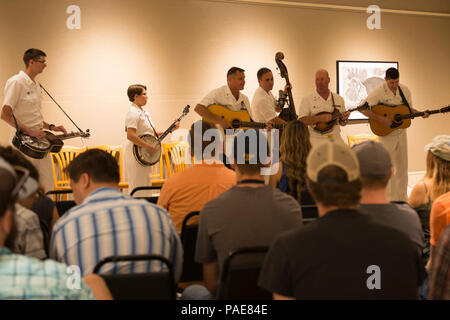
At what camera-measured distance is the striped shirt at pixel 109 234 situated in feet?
5.93

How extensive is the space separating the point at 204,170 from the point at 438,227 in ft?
4.06

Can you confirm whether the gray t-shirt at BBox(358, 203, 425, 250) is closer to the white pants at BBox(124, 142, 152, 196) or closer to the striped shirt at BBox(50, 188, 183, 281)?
the striped shirt at BBox(50, 188, 183, 281)

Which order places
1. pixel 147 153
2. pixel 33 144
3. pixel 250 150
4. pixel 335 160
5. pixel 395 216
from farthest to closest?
pixel 147 153 → pixel 33 144 → pixel 250 150 → pixel 395 216 → pixel 335 160

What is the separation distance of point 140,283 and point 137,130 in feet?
14.2

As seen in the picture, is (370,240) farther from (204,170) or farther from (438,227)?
(204,170)

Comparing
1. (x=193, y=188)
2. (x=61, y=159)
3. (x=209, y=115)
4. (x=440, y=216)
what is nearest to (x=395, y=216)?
(x=440, y=216)

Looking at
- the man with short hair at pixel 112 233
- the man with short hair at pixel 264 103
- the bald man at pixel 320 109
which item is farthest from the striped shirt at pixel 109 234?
the bald man at pixel 320 109

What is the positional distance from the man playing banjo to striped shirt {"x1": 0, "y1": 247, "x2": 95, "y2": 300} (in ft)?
15.0

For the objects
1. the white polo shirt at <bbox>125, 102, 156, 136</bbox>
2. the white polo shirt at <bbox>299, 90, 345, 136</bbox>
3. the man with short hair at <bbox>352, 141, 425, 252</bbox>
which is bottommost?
the man with short hair at <bbox>352, 141, 425, 252</bbox>

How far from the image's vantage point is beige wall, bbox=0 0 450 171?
6.32 metres

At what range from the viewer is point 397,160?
20.1 ft

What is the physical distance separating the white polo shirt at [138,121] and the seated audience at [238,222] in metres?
3.74

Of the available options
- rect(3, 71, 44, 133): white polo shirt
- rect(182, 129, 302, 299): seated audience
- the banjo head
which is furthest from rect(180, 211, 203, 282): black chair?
the banjo head

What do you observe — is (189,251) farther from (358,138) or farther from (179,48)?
(358,138)
